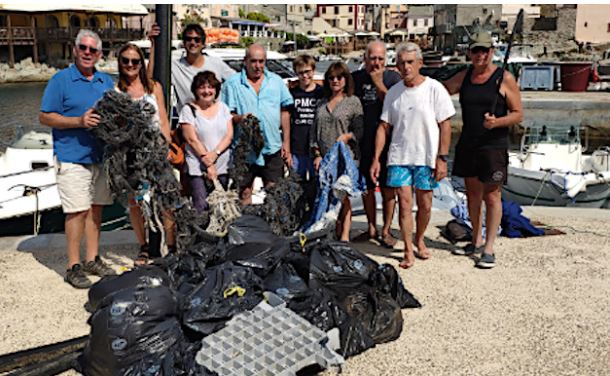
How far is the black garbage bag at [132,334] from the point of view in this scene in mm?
3230

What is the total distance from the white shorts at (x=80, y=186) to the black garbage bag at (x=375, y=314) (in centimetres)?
212

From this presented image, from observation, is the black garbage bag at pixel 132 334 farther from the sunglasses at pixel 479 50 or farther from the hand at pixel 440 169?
the sunglasses at pixel 479 50

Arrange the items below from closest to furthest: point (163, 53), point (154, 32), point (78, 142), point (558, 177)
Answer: point (78, 142), point (163, 53), point (154, 32), point (558, 177)

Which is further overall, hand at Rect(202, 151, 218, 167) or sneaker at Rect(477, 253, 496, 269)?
sneaker at Rect(477, 253, 496, 269)

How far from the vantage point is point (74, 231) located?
4832 millimetres

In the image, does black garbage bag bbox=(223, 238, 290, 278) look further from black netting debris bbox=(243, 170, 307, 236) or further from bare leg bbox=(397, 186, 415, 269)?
bare leg bbox=(397, 186, 415, 269)

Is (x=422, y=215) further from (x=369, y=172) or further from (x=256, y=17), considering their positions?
(x=256, y=17)

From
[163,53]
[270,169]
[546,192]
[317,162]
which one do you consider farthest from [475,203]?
[546,192]

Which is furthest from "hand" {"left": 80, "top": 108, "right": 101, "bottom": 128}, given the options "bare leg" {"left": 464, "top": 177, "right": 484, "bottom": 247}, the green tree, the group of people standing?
the green tree

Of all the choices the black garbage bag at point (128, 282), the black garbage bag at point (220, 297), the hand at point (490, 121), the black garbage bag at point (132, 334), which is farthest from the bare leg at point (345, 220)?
the black garbage bag at point (132, 334)

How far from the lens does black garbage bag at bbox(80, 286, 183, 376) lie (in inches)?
127

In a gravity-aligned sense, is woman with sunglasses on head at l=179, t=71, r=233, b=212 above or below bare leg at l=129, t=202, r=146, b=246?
above

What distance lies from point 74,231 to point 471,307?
10.1 ft

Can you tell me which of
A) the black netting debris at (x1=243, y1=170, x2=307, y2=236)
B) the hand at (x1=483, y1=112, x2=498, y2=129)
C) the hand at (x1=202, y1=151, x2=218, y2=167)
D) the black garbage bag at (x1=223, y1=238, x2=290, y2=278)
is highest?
the hand at (x1=483, y1=112, x2=498, y2=129)
